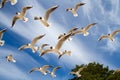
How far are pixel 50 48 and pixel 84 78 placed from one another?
155 ft

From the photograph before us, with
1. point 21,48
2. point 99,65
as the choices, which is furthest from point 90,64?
point 21,48

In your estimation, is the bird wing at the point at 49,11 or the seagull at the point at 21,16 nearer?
the bird wing at the point at 49,11

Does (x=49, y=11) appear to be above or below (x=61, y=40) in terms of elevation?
above

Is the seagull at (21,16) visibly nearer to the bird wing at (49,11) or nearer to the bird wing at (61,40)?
the bird wing at (49,11)

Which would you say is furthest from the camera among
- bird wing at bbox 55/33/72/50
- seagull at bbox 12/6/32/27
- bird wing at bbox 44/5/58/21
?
seagull at bbox 12/6/32/27

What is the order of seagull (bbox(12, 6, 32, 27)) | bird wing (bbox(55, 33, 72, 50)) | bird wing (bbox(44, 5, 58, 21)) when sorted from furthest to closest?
seagull (bbox(12, 6, 32, 27))
bird wing (bbox(44, 5, 58, 21))
bird wing (bbox(55, 33, 72, 50))

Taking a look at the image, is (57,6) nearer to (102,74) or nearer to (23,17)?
(23,17)

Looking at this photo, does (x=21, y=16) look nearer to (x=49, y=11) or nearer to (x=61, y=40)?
(x=49, y=11)

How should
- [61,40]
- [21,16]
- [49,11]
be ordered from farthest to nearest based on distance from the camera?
[21,16], [49,11], [61,40]

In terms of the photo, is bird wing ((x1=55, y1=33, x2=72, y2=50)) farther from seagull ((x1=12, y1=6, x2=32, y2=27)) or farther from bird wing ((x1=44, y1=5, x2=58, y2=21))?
seagull ((x1=12, y1=6, x2=32, y2=27))

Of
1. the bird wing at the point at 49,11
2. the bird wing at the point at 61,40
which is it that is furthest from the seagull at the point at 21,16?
the bird wing at the point at 61,40

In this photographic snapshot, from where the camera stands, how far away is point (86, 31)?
130ft

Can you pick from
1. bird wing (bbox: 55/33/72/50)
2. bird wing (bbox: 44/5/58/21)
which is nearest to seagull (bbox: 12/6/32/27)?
bird wing (bbox: 44/5/58/21)

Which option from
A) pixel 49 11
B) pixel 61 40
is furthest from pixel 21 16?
pixel 61 40
